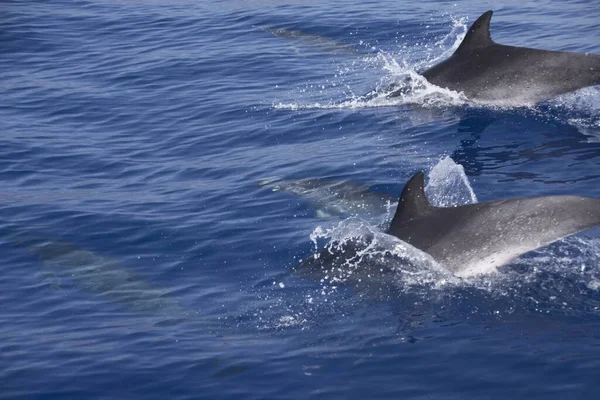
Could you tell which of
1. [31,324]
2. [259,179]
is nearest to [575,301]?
[31,324]

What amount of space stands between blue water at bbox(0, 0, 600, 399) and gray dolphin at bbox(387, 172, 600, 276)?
1.04 ft

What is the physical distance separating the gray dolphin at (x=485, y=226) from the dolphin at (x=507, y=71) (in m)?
7.36

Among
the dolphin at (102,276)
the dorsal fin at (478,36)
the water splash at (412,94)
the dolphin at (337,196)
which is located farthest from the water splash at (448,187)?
the dorsal fin at (478,36)

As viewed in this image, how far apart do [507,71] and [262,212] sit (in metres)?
6.67

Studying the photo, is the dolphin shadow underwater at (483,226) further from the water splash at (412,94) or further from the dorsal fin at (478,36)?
the dorsal fin at (478,36)

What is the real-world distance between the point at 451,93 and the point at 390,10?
10.9m

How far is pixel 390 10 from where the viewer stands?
30422 millimetres

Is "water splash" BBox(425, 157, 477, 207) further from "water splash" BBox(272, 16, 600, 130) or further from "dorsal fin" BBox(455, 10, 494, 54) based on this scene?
"dorsal fin" BBox(455, 10, 494, 54)

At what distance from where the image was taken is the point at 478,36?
19812 millimetres

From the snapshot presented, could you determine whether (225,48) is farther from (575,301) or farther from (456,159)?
(575,301)

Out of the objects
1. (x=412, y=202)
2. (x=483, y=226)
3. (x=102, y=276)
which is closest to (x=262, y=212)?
(x=102, y=276)

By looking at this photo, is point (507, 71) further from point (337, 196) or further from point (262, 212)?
point (262, 212)

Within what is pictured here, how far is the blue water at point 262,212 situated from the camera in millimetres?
10375

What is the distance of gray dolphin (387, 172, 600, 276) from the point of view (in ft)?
37.0
